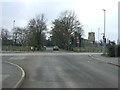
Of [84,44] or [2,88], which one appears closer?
[2,88]

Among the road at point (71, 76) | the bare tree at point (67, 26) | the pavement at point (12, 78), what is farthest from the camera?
the bare tree at point (67, 26)

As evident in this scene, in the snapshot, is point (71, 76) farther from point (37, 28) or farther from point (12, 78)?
point (37, 28)

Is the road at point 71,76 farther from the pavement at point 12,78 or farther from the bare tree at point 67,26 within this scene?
the bare tree at point 67,26

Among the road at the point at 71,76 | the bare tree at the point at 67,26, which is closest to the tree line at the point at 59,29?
the bare tree at the point at 67,26

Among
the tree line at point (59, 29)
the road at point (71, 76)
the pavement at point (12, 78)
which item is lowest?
the road at point (71, 76)

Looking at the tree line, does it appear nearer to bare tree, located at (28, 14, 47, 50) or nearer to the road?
bare tree, located at (28, 14, 47, 50)

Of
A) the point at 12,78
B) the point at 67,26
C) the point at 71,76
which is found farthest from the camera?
the point at 67,26

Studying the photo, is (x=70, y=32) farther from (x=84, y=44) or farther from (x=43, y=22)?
(x=84, y=44)

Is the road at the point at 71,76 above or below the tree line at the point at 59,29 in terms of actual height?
below

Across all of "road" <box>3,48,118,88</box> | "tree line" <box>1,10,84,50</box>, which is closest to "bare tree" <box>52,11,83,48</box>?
"tree line" <box>1,10,84,50</box>

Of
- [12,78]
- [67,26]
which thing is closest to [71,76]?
[12,78]

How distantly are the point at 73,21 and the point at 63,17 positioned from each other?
4.25m

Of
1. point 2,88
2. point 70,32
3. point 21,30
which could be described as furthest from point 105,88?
point 21,30

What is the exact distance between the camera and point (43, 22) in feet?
309
